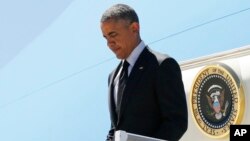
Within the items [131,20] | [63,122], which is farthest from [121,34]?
[63,122]

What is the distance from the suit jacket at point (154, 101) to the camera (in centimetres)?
131

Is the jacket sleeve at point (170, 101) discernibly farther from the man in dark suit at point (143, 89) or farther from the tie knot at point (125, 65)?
the tie knot at point (125, 65)

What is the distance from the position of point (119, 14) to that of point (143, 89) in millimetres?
215

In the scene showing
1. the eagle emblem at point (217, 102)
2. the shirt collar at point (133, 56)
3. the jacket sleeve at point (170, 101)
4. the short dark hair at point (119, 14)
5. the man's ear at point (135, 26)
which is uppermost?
the eagle emblem at point (217, 102)

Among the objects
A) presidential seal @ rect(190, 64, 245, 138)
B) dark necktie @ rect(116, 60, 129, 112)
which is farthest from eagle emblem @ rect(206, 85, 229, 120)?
dark necktie @ rect(116, 60, 129, 112)

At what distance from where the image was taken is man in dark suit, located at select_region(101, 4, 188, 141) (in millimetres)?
1303

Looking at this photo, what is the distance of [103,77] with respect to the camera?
589 centimetres

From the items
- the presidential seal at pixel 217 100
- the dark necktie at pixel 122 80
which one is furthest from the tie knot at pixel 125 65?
the presidential seal at pixel 217 100

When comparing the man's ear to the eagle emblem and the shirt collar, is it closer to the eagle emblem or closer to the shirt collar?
the shirt collar

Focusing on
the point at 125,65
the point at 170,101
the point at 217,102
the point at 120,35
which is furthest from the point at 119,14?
the point at 217,102

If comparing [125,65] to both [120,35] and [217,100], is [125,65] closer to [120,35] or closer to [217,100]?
[120,35]

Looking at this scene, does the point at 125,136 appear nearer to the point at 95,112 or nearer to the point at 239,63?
the point at 239,63

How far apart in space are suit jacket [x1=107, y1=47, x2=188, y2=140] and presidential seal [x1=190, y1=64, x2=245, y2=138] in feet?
5.94

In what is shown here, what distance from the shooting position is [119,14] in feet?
4.30
